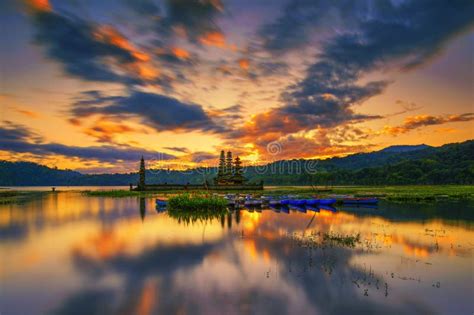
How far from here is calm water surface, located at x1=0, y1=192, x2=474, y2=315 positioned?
11984 millimetres

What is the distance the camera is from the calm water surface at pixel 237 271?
39.3ft

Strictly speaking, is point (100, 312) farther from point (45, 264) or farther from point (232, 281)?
point (45, 264)

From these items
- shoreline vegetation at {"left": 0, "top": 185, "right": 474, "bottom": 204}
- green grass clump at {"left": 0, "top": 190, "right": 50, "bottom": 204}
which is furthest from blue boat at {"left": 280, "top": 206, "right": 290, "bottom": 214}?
green grass clump at {"left": 0, "top": 190, "right": 50, "bottom": 204}

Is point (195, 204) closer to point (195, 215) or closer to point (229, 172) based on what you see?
point (195, 215)

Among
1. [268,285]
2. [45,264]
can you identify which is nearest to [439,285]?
[268,285]

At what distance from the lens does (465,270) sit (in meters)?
16.0

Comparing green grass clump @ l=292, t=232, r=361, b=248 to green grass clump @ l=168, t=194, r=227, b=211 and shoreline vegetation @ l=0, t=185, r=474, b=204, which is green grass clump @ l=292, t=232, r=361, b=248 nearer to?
green grass clump @ l=168, t=194, r=227, b=211

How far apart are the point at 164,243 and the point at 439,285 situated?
1805cm

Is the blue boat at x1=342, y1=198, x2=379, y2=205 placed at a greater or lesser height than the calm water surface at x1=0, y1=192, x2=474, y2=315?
greater

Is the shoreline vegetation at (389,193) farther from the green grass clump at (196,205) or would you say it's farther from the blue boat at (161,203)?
the green grass clump at (196,205)

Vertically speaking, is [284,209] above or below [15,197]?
below

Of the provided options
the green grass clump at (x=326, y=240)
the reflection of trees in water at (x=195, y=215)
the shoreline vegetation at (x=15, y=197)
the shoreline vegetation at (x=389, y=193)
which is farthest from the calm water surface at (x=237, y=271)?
the shoreline vegetation at (x=15, y=197)

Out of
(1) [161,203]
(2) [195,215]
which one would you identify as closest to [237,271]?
(2) [195,215]

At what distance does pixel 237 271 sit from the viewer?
16188mm
